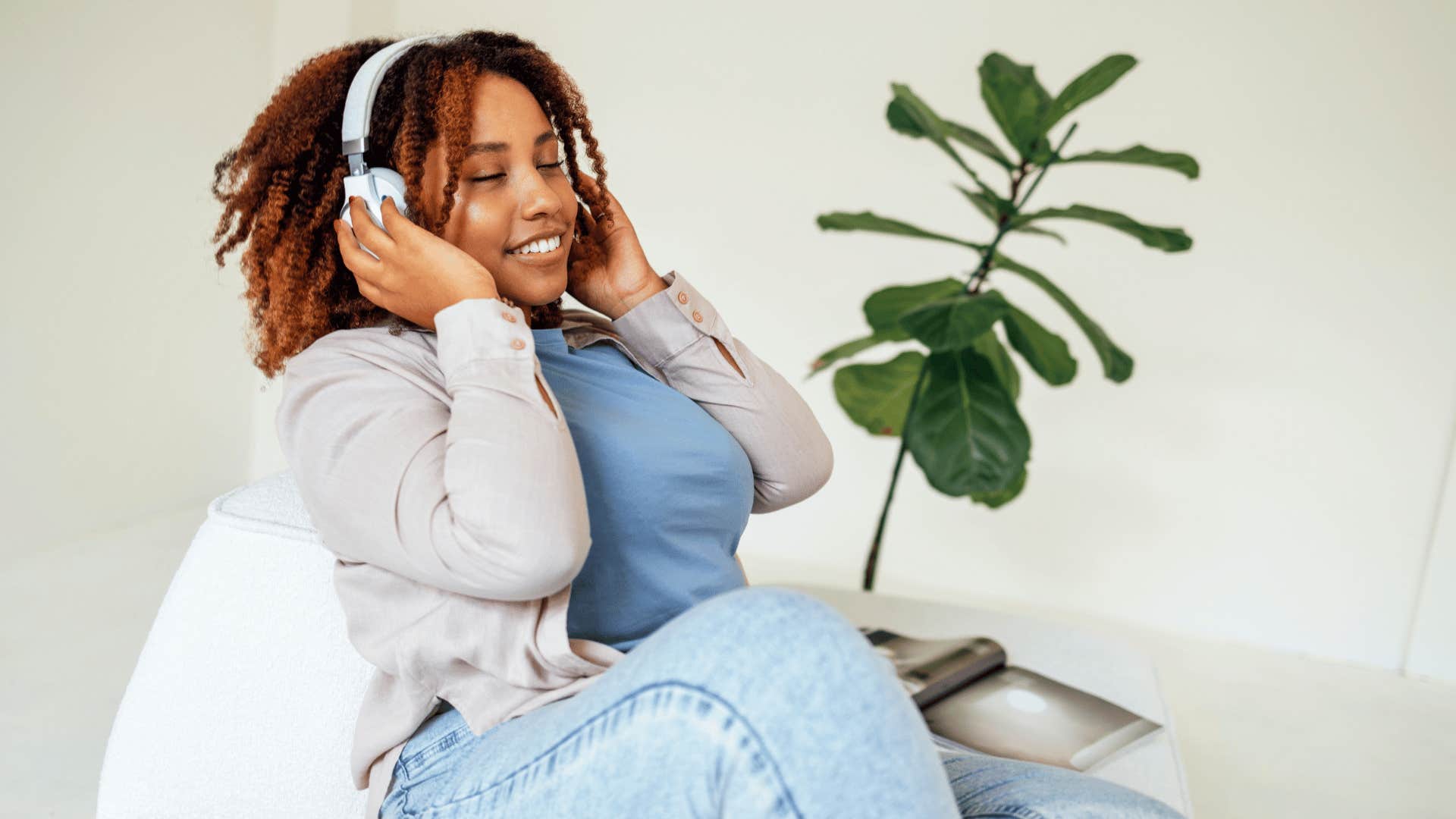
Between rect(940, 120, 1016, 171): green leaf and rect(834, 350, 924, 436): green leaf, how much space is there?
36 cm

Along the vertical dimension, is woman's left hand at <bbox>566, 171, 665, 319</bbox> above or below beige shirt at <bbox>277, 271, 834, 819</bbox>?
above

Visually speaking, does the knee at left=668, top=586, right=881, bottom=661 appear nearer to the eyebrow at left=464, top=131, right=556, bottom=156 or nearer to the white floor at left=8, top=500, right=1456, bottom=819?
the eyebrow at left=464, top=131, right=556, bottom=156

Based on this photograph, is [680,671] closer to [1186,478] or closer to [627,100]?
[1186,478]

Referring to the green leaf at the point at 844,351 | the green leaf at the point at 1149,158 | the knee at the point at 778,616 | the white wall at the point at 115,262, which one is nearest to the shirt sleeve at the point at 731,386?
the knee at the point at 778,616

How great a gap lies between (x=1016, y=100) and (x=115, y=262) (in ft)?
6.72

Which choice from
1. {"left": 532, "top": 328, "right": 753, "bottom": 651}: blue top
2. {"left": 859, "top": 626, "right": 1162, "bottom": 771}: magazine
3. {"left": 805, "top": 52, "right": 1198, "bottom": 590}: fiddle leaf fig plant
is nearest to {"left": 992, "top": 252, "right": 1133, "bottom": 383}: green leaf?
{"left": 805, "top": 52, "right": 1198, "bottom": 590}: fiddle leaf fig plant

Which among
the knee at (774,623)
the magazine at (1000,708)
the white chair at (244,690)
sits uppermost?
the knee at (774,623)

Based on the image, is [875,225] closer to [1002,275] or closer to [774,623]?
[1002,275]

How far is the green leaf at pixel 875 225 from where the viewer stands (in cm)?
184

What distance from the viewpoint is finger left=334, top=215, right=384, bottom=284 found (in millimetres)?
1029

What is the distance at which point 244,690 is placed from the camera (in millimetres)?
1125

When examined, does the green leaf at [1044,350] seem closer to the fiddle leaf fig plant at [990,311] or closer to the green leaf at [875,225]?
the fiddle leaf fig plant at [990,311]

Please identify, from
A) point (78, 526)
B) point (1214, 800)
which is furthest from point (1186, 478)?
point (78, 526)

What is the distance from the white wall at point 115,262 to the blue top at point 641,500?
170cm
